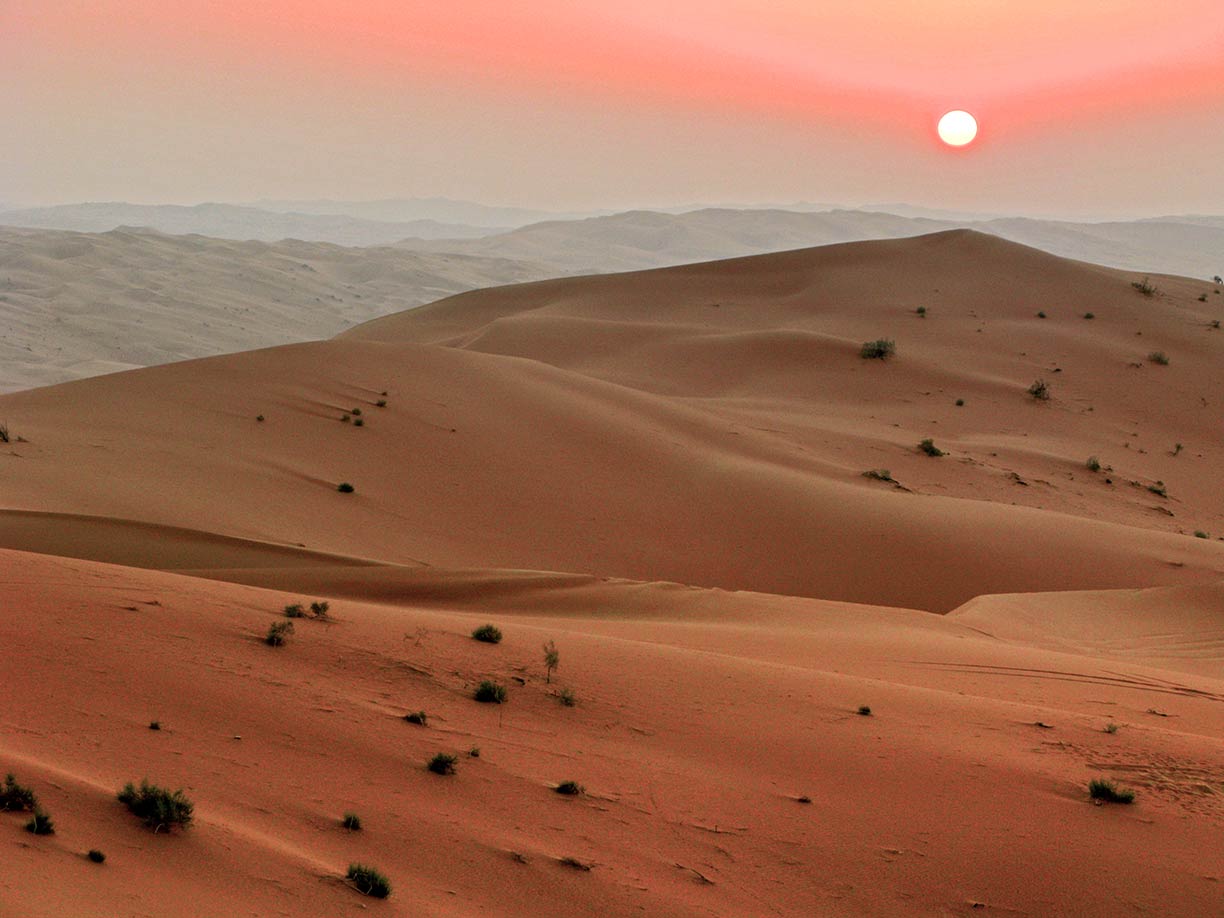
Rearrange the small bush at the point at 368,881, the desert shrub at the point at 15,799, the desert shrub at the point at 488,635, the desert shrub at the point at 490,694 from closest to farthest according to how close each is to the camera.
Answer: the desert shrub at the point at 15,799, the small bush at the point at 368,881, the desert shrub at the point at 490,694, the desert shrub at the point at 488,635

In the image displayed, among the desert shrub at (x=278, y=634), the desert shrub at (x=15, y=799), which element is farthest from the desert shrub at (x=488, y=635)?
the desert shrub at (x=15, y=799)

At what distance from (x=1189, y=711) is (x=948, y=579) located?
19.8 feet

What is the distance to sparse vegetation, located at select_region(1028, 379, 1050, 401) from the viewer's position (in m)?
28.8

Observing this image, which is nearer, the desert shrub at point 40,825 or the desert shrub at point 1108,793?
the desert shrub at point 40,825

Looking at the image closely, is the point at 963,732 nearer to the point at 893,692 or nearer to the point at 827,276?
the point at 893,692

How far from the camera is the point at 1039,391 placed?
1139 inches

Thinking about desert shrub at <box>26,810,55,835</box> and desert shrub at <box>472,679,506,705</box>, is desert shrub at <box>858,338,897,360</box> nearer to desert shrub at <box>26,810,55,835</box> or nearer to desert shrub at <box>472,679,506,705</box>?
desert shrub at <box>472,679,506,705</box>

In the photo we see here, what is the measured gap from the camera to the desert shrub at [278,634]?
7.22m

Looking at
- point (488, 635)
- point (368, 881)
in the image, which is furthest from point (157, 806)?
point (488, 635)

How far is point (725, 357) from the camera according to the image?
107ft

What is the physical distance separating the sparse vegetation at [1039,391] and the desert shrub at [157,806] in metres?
27.3

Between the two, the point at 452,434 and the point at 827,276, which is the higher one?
the point at 827,276

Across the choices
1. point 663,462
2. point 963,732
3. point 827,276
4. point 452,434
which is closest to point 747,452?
point 663,462

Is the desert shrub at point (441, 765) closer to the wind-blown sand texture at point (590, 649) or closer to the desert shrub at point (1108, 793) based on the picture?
the wind-blown sand texture at point (590, 649)
